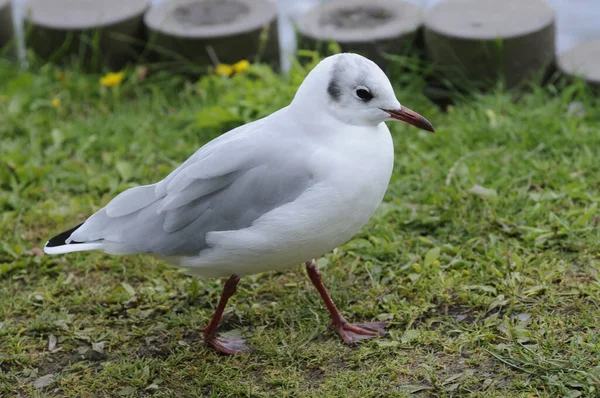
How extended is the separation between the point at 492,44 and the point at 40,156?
9.71 feet

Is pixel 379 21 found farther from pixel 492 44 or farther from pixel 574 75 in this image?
pixel 574 75

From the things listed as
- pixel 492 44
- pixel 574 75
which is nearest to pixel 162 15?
pixel 492 44

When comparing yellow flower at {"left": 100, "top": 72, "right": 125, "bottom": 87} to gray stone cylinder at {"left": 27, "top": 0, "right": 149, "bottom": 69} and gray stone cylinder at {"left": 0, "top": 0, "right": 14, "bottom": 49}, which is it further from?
gray stone cylinder at {"left": 0, "top": 0, "right": 14, "bottom": 49}

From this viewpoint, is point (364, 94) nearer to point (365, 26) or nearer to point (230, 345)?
point (230, 345)

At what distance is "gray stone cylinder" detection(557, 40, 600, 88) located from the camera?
5.49 meters

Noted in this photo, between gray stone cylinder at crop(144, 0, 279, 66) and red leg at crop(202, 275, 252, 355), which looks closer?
red leg at crop(202, 275, 252, 355)

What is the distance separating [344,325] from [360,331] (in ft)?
0.25

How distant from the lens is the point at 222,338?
368 cm

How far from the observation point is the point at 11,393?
3.43 m

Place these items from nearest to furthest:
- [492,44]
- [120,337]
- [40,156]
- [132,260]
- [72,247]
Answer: [72,247], [120,337], [132,260], [40,156], [492,44]

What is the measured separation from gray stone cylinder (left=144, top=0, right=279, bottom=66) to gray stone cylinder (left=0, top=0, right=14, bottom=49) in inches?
43.7

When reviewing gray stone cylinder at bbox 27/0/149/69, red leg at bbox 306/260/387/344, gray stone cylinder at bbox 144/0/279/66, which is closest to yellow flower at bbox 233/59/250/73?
gray stone cylinder at bbox 144/0/279/66

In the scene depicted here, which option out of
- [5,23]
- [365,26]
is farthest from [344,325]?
[5,23]

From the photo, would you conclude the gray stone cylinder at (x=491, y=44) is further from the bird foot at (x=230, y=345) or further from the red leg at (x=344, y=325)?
the bird foot at (x=230, y=345)
